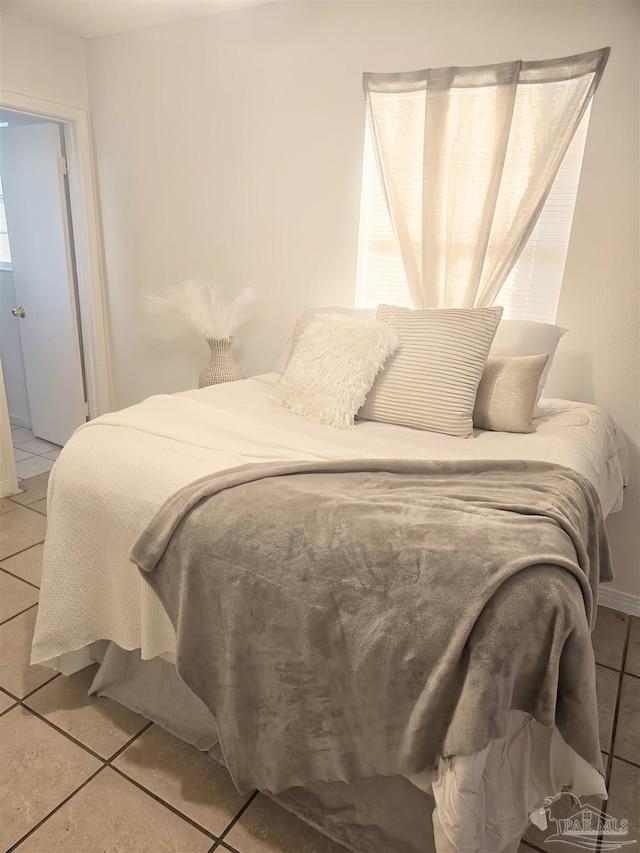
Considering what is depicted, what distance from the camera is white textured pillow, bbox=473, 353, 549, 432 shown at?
2.00 m

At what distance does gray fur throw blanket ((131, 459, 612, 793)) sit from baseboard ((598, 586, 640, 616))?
1019 millimetres

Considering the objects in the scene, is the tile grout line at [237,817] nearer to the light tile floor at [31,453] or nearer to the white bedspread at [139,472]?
the white bedspread at [139,472]

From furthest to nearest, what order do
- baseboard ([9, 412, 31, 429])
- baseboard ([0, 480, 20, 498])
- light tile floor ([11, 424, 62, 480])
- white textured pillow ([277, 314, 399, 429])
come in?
baseboard ([9, 412, 31, 429]) → light tile floor ([11, 424, 62, 480]) → baseboard ([0, 480, 20, 498]) → white textured pillow ([277, 314, 399, 429])

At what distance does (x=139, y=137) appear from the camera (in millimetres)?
3271

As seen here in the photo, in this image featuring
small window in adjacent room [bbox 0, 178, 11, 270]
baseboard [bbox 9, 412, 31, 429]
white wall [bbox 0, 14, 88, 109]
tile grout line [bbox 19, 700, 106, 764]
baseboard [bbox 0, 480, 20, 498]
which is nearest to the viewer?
tile grout line [bbox 19, 700, 106, 764]

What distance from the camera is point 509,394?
201cm

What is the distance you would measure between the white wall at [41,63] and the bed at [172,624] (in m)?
2.14

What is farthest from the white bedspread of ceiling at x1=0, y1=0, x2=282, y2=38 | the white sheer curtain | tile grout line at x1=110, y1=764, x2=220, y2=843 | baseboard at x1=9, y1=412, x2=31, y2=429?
baseboard at x1=9, y1=412, x2=31, y2=429

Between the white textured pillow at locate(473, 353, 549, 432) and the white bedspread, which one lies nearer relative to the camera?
the white bedspread

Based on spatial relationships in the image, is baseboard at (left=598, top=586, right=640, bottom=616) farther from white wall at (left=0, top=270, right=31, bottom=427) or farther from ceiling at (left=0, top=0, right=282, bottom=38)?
white wall at (left=0, top=270, right=31, bottom=427)

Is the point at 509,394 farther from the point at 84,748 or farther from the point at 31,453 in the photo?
the point at 31,453

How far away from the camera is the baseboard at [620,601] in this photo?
2.38m

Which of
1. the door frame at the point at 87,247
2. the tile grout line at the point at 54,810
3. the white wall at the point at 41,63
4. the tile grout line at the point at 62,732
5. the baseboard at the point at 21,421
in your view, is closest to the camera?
the tile grout line at the point at 54,810

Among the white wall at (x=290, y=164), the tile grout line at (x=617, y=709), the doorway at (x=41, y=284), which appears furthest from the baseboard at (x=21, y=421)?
the tile grout line at (x=617, y=709)
